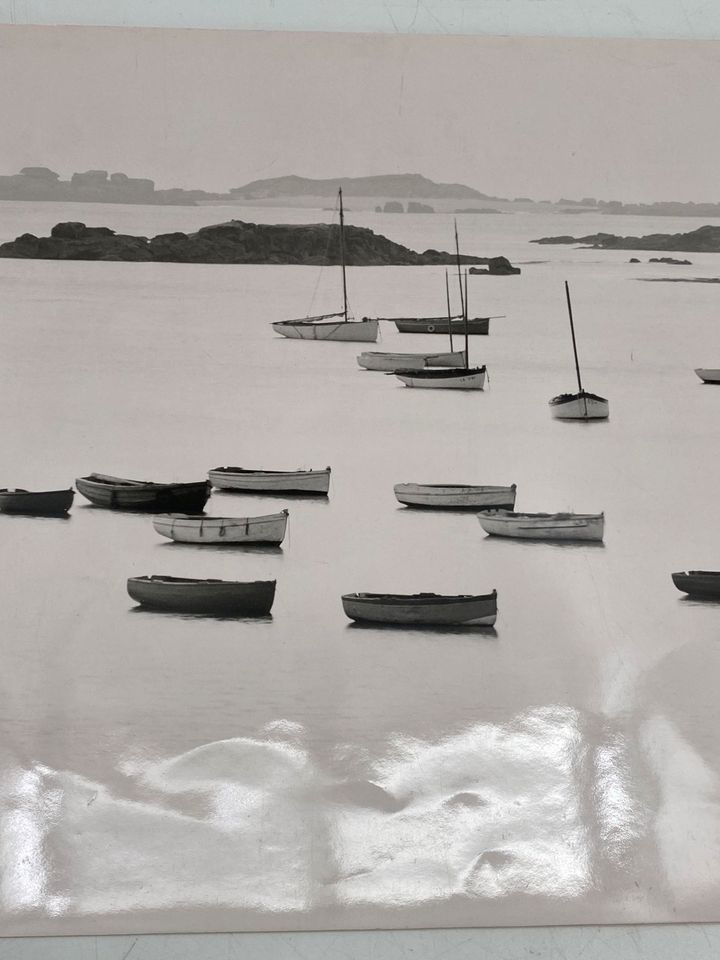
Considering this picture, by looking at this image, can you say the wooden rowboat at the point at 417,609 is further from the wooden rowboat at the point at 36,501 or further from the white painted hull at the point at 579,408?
the wooden rowboat at the point at 36,501

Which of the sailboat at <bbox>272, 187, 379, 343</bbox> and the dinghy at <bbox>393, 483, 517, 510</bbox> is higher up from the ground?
the sailboat at <bbox>272, 187, 379, 343</bbox>

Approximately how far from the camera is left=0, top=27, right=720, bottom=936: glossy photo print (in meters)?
1.60

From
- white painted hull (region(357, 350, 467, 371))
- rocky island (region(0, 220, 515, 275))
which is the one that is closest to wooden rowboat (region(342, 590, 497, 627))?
white painted hull (region(357, 350, 467, 371))

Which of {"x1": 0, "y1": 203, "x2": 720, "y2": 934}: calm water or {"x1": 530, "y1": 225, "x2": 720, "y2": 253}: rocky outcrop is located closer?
{"x1": 0, "y1": 203, "x2": 720, "y2": 934}: calm water

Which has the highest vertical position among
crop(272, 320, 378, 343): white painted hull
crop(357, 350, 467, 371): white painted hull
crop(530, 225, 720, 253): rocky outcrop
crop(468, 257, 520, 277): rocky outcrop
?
crop(530, 225, 720, 253): rocky outcrop

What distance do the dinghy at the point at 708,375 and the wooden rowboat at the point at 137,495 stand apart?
0.99 meters

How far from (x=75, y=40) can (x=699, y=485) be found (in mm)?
1482

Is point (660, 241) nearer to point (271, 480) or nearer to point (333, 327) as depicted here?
point (333, 327)

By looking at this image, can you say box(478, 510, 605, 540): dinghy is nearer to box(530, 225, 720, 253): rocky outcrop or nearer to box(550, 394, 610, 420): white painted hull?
box(550, 394, 610, 420): white painted hull

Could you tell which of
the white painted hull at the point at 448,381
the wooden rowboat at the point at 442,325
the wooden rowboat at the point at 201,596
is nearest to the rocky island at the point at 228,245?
the wooden rowboat at the point at 442,325

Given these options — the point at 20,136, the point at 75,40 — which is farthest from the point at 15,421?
the point at 75,40

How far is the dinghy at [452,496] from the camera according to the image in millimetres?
1704

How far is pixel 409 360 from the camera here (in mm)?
1777

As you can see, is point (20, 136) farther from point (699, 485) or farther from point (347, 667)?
point (699, 485)
